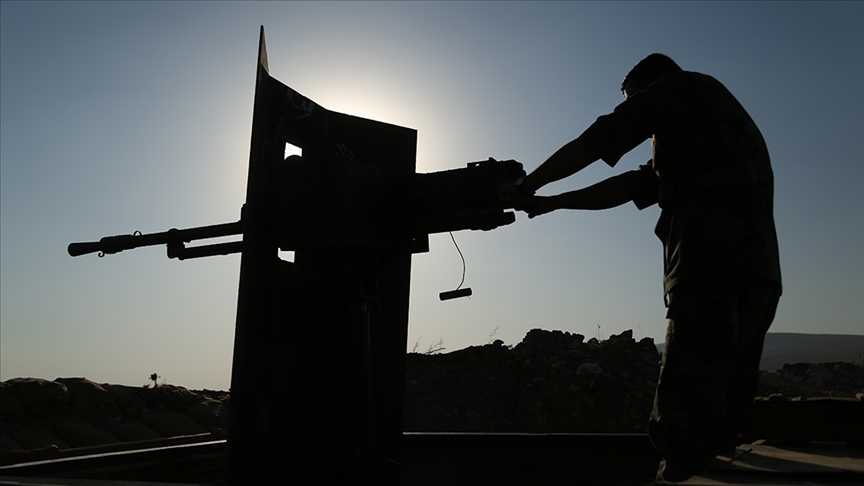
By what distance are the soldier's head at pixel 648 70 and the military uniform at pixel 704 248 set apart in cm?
18

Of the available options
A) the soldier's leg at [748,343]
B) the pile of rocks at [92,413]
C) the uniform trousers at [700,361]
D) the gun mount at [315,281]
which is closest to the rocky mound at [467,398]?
the pile of rocks at [92,413]

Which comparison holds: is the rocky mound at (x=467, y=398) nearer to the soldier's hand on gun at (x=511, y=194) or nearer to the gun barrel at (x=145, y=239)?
the gun barrel at (x=145, y=239)

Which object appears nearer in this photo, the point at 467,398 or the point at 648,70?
the point at 648,70

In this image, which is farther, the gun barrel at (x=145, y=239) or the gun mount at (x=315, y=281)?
the gun barrel at (x=145, y=239)

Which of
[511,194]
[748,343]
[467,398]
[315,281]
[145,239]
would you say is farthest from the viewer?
[467,398]

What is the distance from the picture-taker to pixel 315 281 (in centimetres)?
256

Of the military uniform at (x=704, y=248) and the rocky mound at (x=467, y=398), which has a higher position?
the military uniform at (x=704, y=248)

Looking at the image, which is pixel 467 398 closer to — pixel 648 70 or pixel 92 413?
pixel 92 413

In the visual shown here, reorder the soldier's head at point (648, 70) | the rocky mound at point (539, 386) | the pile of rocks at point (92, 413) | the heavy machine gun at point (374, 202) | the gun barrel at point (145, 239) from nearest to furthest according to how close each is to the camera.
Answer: the soldier's head at point (648, 70), the heavy machine gun at point (374, 202), the gun barrel at point (145, 239), the pile of rocks at point (92, 413), the rocky mound at point (539, 386)

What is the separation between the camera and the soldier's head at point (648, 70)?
7.01 ft

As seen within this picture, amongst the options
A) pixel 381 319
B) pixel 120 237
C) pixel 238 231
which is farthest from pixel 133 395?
pixel 381 319

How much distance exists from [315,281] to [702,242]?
1.43 m

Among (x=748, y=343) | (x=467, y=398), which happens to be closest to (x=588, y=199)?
(x=748, y=343)

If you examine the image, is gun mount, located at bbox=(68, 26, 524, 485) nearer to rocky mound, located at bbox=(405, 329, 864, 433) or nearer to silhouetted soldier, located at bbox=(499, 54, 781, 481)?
silhouetted soldier, located at bbox=(499, 54, 781, 481)
